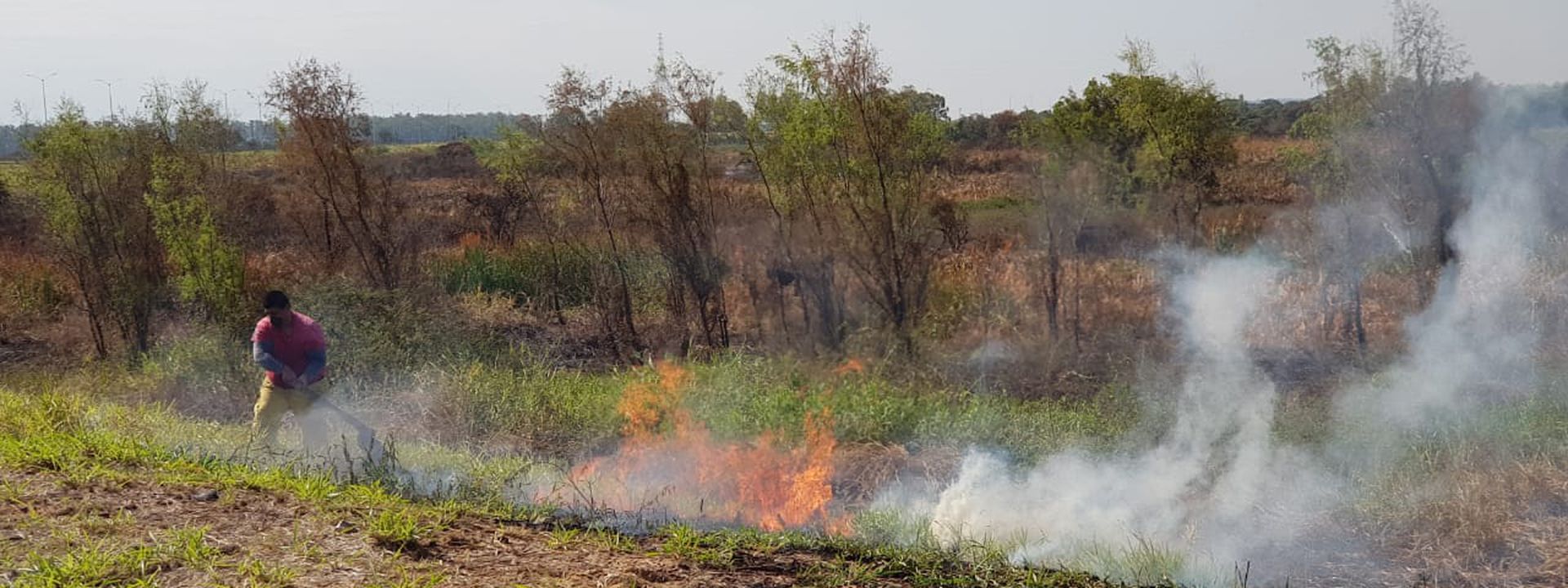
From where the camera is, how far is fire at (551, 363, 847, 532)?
25.7ft

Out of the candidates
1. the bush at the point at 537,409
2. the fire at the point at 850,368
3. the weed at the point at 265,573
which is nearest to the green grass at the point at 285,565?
the weed at the point at 265,573

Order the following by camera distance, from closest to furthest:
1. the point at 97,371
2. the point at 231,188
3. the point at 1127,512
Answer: the point at 1127,512 → the point at 97,371 → the point at 231,188

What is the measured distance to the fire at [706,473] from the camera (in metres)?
7.82

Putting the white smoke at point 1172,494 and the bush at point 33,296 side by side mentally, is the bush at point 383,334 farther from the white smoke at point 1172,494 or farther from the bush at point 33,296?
the white smoke at point 1172,494

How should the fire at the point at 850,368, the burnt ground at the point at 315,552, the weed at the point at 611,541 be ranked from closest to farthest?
1. the burnt ground at the point at 315,552
2. the weed at the point at 611,541
3. the fire at the point at 850,368

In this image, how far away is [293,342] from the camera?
27.6 feet

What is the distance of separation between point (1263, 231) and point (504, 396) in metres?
9.61

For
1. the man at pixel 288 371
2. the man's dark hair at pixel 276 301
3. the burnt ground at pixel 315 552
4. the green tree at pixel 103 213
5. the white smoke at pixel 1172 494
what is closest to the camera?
the burnt ground at pixel 315 552

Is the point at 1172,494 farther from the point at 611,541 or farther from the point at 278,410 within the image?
the point at 278,410

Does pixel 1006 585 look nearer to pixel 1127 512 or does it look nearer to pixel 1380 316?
pixel 1127 512

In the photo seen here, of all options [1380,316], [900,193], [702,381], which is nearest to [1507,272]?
[1380,316]

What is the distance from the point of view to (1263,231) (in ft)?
46.3

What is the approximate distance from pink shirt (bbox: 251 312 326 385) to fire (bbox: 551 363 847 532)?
2.20m

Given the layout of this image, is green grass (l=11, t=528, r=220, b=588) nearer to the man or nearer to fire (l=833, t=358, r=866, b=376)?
the man
